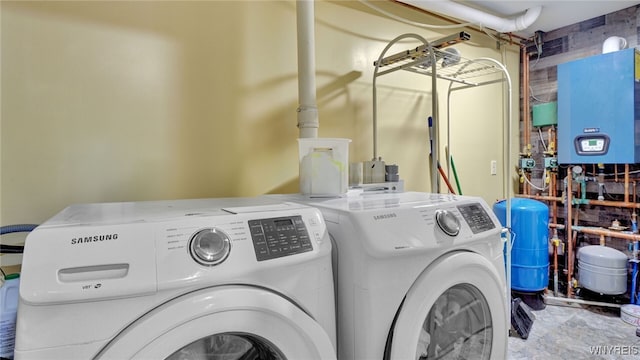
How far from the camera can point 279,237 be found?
2.55 feet

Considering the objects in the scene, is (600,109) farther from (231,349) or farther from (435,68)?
(231,349)

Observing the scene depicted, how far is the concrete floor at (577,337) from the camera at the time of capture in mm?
1794

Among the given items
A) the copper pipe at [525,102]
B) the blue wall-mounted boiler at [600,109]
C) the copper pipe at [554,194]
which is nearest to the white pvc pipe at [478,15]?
the blue wall-mounted boiler at [600,109]

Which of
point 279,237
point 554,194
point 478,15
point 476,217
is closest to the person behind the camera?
point 279,237

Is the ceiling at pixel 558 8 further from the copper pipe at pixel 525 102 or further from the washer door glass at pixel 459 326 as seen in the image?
the washer door glass at pixel 459 326

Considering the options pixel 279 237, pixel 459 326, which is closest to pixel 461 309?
pixel 459 326

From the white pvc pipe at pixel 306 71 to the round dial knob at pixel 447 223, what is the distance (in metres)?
0.77

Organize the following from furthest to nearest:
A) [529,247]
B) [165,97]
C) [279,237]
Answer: [529,247] → [165,97] → [279,237]

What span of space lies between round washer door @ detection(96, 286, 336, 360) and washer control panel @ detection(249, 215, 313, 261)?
0.29 feet

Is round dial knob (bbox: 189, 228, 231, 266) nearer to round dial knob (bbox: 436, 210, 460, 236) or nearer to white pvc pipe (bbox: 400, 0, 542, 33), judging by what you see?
round dial knob (bbox: 436, 210, 460, 236)

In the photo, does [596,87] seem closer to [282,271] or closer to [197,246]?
[282,271]

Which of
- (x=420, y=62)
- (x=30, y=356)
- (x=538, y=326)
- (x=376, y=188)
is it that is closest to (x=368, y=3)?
(x=420, y=62)

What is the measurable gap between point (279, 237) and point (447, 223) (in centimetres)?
54

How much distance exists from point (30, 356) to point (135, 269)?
193 mm
